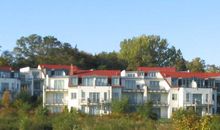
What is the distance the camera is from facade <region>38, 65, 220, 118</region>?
65.3 meters

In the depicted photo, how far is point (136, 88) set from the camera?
6725cm

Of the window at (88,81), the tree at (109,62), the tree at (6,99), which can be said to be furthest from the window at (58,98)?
the tree at (109,62)

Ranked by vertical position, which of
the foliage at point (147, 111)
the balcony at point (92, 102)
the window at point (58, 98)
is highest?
the window at point (58, 98)

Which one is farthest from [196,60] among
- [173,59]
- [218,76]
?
[218,76]

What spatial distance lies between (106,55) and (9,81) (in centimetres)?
2964

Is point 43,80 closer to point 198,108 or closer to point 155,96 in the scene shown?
point 155,96

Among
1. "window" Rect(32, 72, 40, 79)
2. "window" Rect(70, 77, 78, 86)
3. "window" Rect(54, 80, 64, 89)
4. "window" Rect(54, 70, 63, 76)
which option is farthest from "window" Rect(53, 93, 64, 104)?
"window" Rect(32, 72, 40, 79)

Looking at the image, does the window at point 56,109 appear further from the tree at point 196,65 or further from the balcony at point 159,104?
the tree at point 196,65

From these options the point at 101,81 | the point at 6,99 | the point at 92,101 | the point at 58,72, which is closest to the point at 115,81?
the point at 101,81

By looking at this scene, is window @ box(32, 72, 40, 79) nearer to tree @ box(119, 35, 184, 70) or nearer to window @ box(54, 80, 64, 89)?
window @ box(54, 80, 64, 89)

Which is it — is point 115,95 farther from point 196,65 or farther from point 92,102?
point 196,65

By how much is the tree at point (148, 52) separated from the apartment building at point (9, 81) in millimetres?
28302

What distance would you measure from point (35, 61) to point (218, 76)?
2691 centimetres

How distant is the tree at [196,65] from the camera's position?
94363 mm
